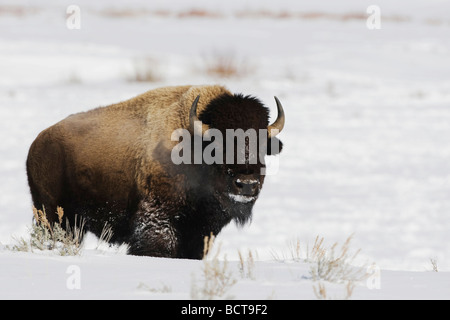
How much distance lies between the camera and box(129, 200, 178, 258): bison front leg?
6.57m

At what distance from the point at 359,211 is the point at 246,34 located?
17.7 m

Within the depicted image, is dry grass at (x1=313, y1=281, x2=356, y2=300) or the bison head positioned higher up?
the bison head

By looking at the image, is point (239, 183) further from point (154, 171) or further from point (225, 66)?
point (225, 66)

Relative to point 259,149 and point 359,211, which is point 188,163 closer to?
point 259,149

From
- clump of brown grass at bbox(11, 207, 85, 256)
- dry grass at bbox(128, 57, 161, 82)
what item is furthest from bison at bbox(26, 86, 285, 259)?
dry grass at bbox(128, 57, 161, 82)

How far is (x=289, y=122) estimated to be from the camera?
627 inches

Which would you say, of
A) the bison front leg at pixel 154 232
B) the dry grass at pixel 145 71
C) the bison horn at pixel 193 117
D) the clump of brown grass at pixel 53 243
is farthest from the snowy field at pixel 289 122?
the bison horn at pixel 193 117

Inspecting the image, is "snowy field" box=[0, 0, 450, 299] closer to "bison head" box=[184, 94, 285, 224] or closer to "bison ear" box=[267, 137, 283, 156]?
"bison head" box=[184, 94, 285, 224]

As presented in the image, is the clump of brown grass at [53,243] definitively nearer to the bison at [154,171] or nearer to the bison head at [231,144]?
the bison at [154,171]

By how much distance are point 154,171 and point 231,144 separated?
73 cm

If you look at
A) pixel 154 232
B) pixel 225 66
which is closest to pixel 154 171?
pixel 154 232

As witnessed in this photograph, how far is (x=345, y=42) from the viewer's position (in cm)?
2641

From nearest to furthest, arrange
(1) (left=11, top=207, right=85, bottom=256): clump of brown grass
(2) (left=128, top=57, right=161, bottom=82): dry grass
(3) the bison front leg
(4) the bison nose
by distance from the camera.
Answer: (1) (left=11, top=207, right=85, bottom=256): clump of brown grass → (4) the bison nose → (3) the bison front leg → (2) (left=128, top=57, right=161, bottom=82): dry grass

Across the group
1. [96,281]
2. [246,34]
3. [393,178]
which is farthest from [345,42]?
[96,281]
